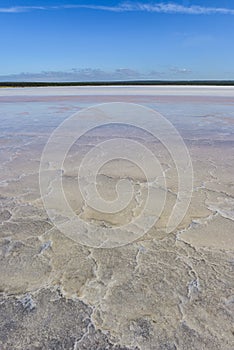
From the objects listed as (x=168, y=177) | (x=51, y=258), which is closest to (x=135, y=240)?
(x=51, y=258)

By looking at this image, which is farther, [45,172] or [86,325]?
[45,172]

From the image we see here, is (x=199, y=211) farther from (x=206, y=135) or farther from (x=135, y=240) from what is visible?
(x=206, y=135)

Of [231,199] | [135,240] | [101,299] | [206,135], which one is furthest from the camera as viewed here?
[206,135]

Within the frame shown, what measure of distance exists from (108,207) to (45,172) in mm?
1352

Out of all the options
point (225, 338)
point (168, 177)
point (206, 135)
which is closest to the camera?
point (225, 338)

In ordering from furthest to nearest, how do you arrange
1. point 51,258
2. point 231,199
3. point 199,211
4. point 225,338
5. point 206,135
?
point 206,135 < point 231,199 < point 199,211 < point 51,258 < point 225,338

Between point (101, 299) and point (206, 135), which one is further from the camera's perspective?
point (206, 135)

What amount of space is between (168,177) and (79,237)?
1656mm

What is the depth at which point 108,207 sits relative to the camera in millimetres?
2949

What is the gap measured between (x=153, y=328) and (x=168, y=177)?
2.37 meters

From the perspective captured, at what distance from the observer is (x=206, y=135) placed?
6309 mm

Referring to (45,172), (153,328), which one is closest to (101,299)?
(153,328)

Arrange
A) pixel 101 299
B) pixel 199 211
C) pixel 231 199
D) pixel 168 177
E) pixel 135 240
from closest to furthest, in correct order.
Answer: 1. pixel 101 299
2. pixel 135 240
3. pixel 199 211
4. pixel 231 199
5. pixel 168 177

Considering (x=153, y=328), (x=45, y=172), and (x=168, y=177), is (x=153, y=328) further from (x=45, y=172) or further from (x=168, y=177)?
(x=45, y=172)
